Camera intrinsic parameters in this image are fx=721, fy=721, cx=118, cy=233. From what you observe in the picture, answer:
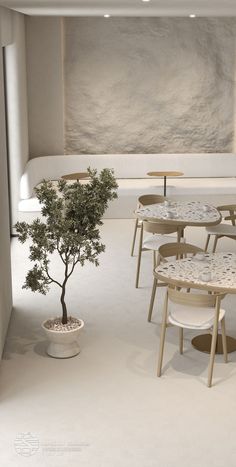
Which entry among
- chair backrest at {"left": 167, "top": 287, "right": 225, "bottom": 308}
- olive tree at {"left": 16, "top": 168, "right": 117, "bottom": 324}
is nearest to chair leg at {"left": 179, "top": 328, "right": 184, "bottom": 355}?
chair backrest at {"left": 167, "top": 287, "right": 225, "bottom": 308}

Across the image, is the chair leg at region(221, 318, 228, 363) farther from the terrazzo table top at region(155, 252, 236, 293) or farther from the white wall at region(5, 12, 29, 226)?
the white wall at region(5, 12, 29, 226)

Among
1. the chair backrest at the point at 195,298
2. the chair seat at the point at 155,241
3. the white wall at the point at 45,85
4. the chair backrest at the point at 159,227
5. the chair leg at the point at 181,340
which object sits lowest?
the chair leg at the point at 181,340

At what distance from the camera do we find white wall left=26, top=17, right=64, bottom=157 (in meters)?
11.3

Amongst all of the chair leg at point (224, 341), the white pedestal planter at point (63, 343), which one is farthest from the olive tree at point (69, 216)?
the chair leg at point (224, 341)

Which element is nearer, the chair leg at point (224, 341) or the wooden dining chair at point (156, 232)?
the chair leg at point (224, 341)

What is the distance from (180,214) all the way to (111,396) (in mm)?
2756

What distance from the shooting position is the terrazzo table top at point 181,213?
7338 millimetres

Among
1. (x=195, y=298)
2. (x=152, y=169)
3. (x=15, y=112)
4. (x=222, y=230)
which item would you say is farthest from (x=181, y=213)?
(x=152, y=169)

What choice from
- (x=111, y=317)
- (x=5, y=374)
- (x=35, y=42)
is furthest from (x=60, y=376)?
(x=35, y=42)

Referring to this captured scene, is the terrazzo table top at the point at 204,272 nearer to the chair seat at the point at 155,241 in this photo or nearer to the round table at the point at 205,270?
the round table at the point at 205,270

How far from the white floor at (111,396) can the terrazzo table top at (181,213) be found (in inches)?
32.7

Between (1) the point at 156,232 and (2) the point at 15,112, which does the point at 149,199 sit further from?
(2) the point at 15,112

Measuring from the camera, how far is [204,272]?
18.7 ft

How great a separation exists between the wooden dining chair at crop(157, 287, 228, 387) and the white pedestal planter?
0.78 meters
